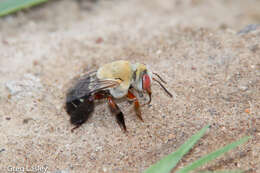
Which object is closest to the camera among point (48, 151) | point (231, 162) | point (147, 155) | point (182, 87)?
point (231, 162)

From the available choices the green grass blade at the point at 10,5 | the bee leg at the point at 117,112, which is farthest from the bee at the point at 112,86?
the green grass blade at the point at 10,5

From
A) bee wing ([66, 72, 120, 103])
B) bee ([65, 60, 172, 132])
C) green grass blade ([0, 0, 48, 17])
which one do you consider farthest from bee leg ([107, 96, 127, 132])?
green grass blade ([0, 0, 48, 17])

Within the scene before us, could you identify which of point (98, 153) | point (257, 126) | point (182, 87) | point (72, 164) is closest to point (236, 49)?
point (182, 87)

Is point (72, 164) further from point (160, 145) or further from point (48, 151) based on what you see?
point (160, 145)

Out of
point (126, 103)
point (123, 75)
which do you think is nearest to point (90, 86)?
point (123, 75)

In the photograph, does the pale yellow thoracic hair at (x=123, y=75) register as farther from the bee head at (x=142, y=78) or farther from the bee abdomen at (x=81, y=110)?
the bee abdomen at (x=81, y=110)

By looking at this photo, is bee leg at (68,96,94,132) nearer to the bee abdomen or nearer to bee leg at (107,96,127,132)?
the bee abdomen
